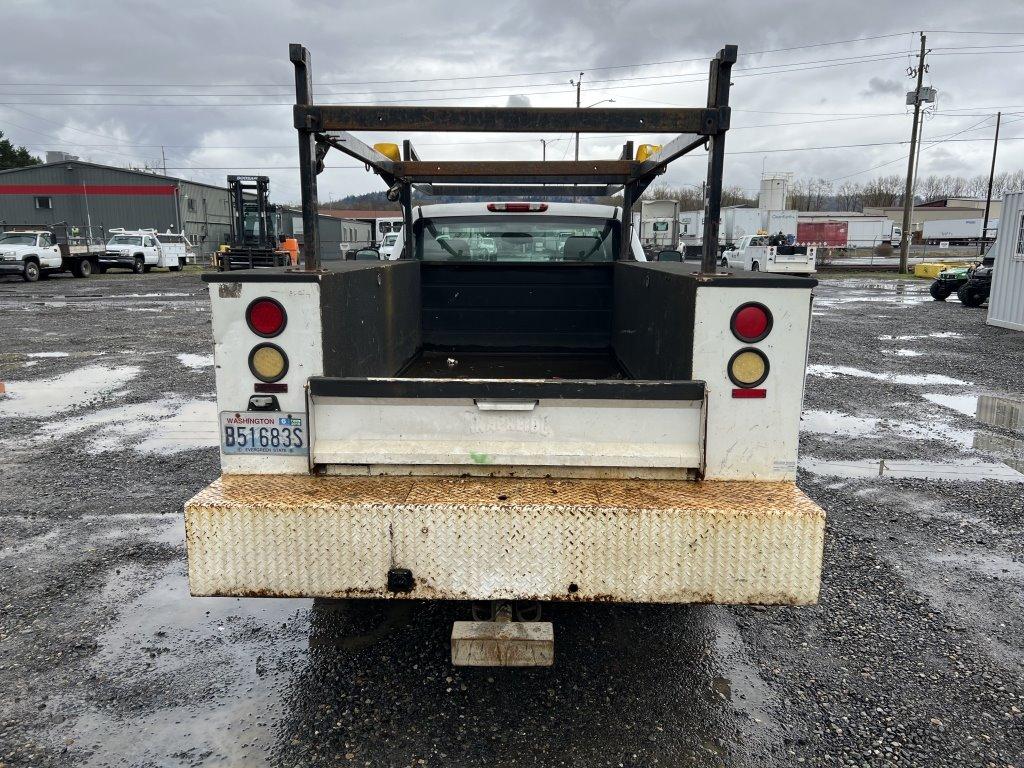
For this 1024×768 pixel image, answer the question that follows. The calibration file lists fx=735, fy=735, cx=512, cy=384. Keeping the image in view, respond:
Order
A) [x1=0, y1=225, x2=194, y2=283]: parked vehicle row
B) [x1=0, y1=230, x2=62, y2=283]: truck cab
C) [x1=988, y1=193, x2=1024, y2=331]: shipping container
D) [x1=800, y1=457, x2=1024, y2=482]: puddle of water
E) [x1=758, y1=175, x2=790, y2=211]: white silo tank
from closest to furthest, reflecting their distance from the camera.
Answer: [x1=800, y1=457, x2=1024, y2=482]: puddle of water → [x1=988, y1=193, x2=1024, y2=331]: shipping container → [x1=0, y1=230, x2=62, y2=283]: truck cab → [x1=0, y1=225, x2=194, y2=283]: parked vehicle row → [x1=758, y1=175, x2=790, y2=211]: white silo tank

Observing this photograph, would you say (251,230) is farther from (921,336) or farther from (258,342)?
(258,342)

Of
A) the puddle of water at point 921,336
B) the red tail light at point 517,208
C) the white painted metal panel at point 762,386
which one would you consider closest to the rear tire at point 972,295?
the puddle of water at point 921,336

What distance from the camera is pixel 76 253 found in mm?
32562

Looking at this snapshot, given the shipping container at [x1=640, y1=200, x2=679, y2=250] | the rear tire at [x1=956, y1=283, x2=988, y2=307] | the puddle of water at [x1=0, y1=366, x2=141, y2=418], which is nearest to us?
the puddle of water at [x1=0, y1=366, x2=141, y2=418]

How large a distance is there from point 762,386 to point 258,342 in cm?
188

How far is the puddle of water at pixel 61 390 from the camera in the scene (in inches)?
310

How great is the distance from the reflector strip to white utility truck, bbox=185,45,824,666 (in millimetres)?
10

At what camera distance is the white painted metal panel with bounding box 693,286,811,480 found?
2.68 meters

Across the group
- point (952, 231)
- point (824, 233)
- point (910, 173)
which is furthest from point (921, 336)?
point (952, 231)

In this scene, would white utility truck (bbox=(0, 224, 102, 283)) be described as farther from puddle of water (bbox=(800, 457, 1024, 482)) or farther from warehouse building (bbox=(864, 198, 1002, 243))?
warehouse building (bbox=(864, 198, 1002, 243))

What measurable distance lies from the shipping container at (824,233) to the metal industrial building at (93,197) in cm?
5371

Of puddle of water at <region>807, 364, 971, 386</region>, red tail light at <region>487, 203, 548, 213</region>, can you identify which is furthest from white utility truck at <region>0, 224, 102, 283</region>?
puddle of water at <region>807, 364, 971, 386</region>

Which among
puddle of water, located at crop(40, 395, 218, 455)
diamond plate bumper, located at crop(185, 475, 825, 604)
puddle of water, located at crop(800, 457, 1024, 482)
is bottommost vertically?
puddle of water, located at crop(800, 457, 1024, 482)

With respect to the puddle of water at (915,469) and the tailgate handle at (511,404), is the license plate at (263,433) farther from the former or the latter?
the puddle of water at (915,469)
